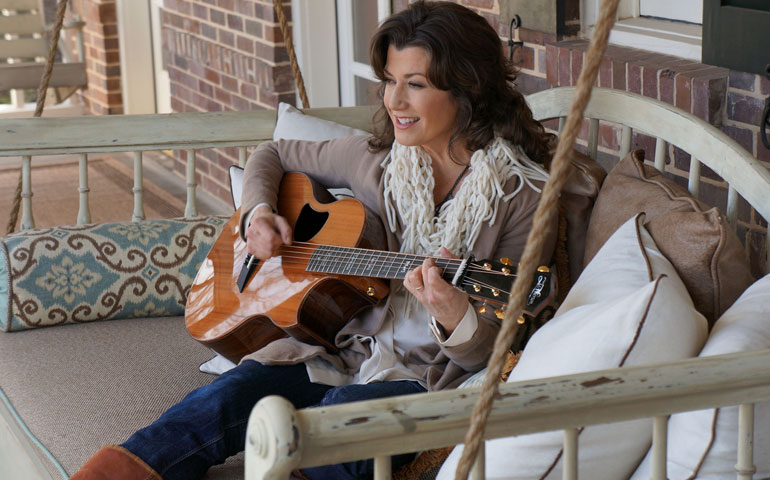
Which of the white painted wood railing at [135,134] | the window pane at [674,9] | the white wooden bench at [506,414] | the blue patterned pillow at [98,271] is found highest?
the window pane at [674,9]

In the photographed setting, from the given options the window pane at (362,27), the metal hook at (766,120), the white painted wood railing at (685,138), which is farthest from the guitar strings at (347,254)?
the window pane at (362,27)

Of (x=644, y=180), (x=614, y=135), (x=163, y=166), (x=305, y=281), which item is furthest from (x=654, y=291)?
(x=163, y=166)

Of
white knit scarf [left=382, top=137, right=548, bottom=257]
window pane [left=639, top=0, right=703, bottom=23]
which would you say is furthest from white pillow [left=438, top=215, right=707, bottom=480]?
window pane [left=639, top=0, right=703, bottom=23]

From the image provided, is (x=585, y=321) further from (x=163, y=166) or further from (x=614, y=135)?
(x=163, y=166)

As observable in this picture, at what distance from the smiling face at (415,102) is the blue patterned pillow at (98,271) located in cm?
79

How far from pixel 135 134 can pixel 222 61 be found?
2.03m

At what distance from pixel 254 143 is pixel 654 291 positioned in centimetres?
161

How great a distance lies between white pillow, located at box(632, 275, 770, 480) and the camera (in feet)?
3.78

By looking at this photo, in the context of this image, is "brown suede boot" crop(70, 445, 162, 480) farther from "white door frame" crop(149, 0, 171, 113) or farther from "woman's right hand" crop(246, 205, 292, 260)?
"white door frame" crop(149, 0, 171, 113)

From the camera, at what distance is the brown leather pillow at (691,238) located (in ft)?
4.74

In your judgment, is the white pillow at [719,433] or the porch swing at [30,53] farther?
the porch swing at [30,53]

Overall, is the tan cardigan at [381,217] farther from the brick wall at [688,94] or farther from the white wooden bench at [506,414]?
the white wooden bench at [506,414]

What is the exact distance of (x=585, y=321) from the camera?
→ 131cm

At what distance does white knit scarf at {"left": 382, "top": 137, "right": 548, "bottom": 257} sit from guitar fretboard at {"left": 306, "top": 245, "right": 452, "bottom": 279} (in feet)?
0.28
